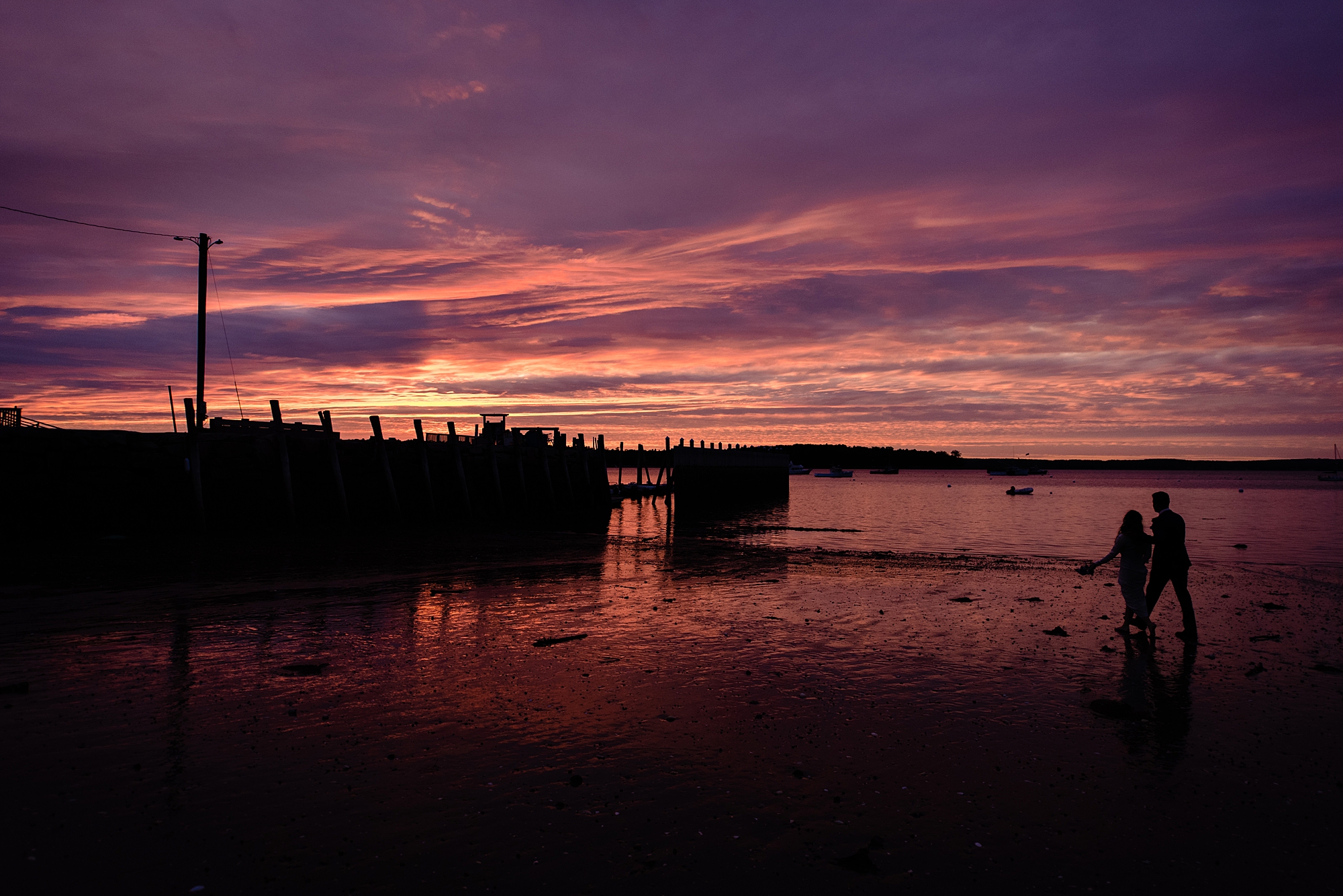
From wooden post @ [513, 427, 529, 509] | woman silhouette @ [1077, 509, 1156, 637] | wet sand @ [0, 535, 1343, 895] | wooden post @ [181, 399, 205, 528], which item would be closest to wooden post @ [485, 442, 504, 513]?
wooden post @ [513, 427, 529, 509]

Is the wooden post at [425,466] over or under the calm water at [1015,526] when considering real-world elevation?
over

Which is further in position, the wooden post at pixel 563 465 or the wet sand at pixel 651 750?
the wooden post at pixel 563 465

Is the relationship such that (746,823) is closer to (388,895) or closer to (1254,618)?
(388,895)

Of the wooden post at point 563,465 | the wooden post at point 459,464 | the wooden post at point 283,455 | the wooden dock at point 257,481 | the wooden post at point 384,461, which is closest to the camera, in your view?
the wooden dock at point 257,481

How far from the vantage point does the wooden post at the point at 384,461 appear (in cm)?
3161

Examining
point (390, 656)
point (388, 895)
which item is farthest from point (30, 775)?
point (390, 656)

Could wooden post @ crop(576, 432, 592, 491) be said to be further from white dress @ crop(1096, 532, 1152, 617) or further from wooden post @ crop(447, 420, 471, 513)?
white dress @ crop(1096, 532, 1152, 617)

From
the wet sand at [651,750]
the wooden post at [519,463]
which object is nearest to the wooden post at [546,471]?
the wooden post at [519,463]

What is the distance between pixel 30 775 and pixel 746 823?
18.2 feet

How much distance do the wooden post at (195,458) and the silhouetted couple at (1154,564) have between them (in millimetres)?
25440

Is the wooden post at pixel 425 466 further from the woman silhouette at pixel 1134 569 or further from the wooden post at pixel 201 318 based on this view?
the woman silhouette at pixel 1134 569

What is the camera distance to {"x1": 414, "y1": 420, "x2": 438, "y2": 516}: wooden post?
33.4 m

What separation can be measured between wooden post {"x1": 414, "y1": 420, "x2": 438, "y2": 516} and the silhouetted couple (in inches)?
1066

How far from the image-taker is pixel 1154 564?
39.2ft
